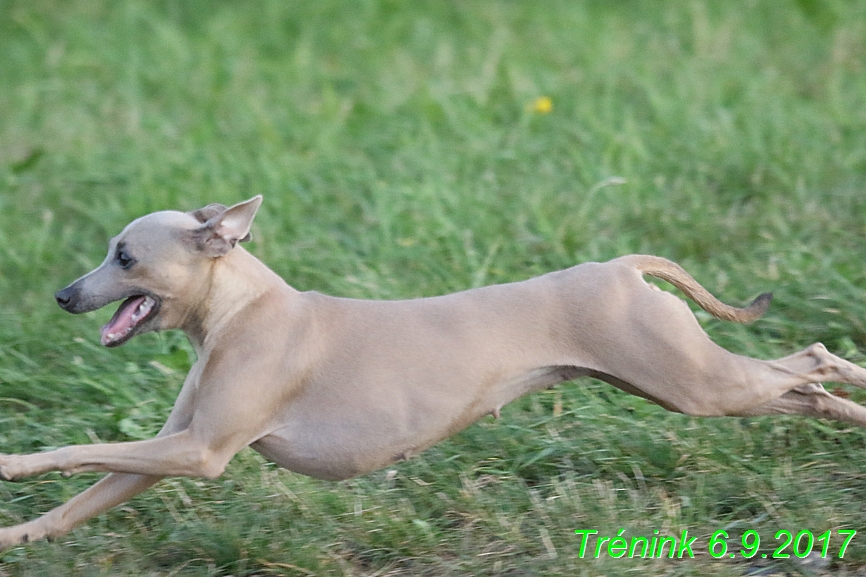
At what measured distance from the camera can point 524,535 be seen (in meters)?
3.94

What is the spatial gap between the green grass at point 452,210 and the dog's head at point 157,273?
743 mm

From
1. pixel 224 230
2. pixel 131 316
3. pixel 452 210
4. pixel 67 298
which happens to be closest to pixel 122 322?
pixel 131 316

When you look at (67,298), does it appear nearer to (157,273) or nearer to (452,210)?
(157,273)

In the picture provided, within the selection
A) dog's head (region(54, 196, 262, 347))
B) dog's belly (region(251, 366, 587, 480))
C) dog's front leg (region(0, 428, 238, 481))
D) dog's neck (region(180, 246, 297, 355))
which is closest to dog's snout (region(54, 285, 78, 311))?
dog's head (region(54, 196, 262, 347))

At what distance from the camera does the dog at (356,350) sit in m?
3.76

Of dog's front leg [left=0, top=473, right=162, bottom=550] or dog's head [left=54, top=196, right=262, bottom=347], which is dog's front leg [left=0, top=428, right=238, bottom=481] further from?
dog's head [left=54, top=196, right=262, bottom=347]

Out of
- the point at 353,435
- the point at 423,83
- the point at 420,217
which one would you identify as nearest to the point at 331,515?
the point at 353,435

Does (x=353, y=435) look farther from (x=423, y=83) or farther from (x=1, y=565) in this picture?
(x=423, y=83)

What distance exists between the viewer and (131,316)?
12.5ft

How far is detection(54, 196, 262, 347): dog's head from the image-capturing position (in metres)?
3.77

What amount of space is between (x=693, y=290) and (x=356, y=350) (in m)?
1.27

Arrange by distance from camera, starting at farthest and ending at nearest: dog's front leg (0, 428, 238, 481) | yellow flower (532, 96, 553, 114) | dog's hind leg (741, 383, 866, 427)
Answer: yellow flower (532, 96, 553, 114) < dog's hind leg (741, 383, 866, 427) < dog's front leg (0, 428, 238, 481)

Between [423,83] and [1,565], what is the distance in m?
5.22

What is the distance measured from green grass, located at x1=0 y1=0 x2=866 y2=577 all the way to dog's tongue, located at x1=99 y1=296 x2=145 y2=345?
723 mm
